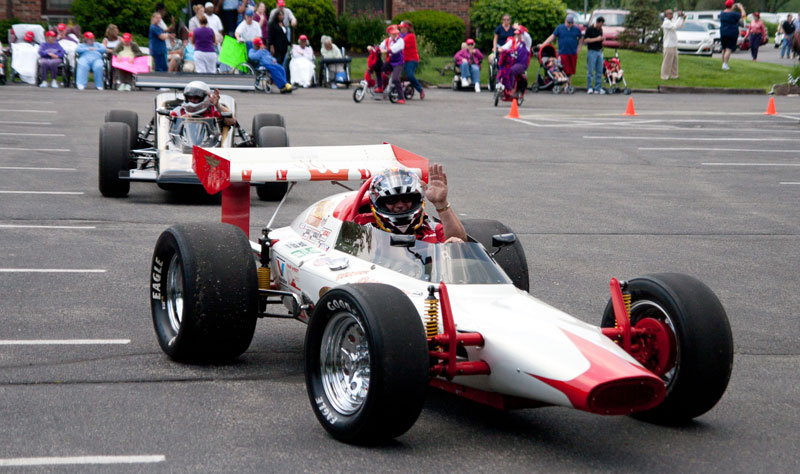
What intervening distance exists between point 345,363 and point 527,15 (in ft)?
102

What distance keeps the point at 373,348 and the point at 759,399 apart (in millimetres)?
2640

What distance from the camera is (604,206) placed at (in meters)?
13.7

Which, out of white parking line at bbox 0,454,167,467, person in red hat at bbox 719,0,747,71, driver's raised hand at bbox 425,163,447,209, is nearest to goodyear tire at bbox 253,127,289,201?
driver's raised hand at bbox 425,163,447,209

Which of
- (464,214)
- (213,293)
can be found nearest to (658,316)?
(213,293)

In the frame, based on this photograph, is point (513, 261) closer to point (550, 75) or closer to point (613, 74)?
point (550, 75)

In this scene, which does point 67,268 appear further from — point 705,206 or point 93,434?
point 705,206

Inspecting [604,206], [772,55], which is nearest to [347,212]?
[604,206]

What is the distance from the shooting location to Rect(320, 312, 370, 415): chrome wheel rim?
5.37 meters

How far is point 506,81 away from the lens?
26.9 m

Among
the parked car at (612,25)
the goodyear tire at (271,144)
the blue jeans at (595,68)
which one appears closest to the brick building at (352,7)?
the parked car at (612,25)

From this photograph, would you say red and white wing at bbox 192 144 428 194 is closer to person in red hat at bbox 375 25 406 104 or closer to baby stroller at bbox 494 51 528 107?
person in red hat at bbox 375 25 406 104

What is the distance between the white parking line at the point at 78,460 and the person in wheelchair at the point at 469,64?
2673 cm

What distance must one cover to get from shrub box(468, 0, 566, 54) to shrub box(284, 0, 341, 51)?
532 centimetres

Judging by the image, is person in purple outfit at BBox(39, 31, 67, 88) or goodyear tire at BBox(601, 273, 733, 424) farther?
person in purple outfit at BBox(39, 31, 67, 88)
